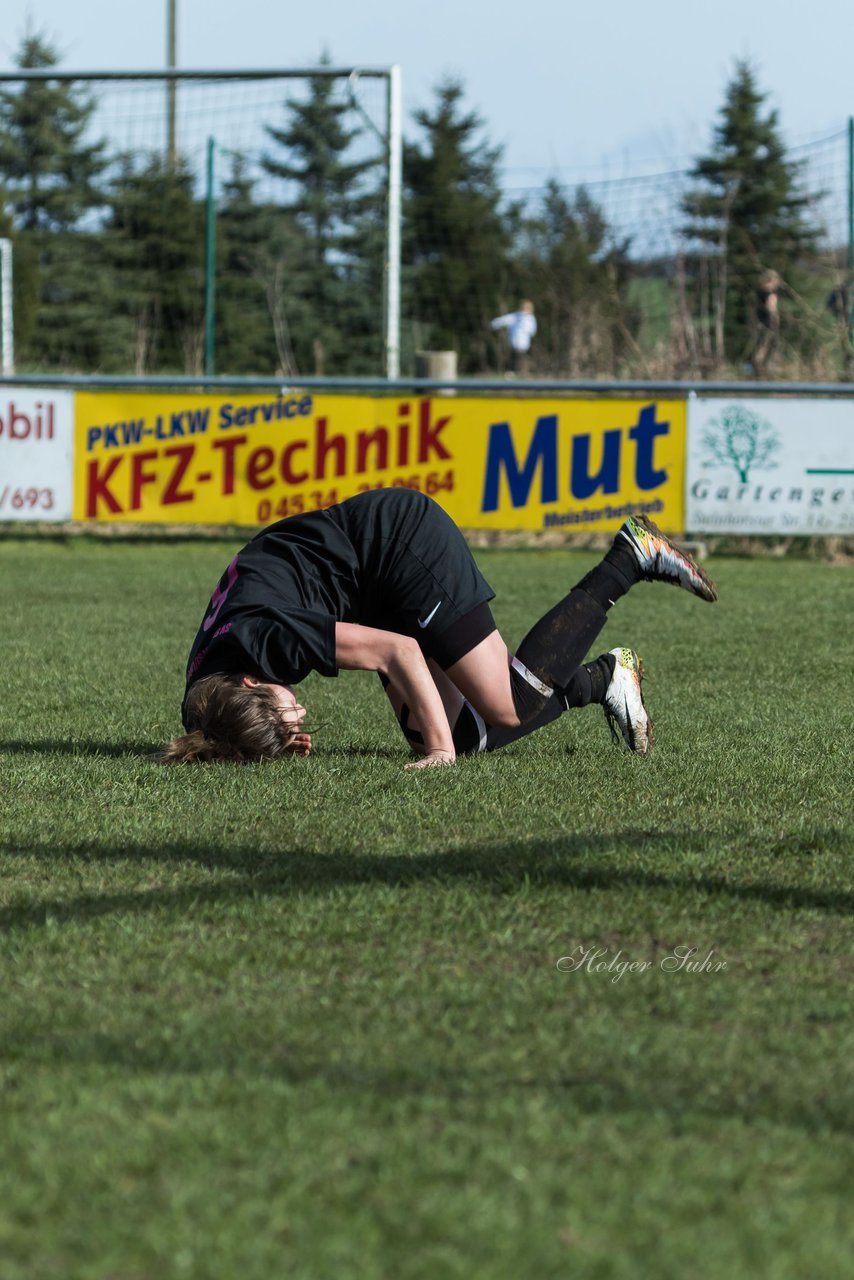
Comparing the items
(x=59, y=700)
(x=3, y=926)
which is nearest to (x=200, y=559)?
(x=59, y=700)

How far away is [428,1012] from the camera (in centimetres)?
309

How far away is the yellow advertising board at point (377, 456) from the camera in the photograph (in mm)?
13695

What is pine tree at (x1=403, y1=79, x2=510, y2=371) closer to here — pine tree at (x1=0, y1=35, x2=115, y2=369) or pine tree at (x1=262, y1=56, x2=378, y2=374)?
pine tree at (x1=262, y1=56, x2=378, y2=374)

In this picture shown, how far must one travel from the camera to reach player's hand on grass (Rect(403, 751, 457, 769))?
18.0ft

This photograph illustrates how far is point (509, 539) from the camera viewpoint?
14.4m

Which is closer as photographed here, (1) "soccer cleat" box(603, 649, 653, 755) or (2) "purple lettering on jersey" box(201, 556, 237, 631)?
(2) "purple lettering on jersey" box(201, 556, 237, 631)

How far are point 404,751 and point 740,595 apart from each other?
5973 millimetres

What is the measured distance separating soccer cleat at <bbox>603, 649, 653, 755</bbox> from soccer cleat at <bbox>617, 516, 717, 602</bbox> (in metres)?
0.39

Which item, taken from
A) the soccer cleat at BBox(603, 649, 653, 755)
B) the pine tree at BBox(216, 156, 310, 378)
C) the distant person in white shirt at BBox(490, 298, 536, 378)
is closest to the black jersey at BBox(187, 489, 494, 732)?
the soccer cleat at BBox(603, 649, 653, 755)

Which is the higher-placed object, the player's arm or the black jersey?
the black jersey

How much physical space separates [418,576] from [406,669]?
1.09 feet

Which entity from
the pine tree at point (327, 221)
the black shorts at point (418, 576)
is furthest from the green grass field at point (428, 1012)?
the pine tree at point (327, 221)

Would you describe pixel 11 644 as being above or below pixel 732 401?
below

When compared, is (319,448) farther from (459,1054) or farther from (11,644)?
(459,1054)
